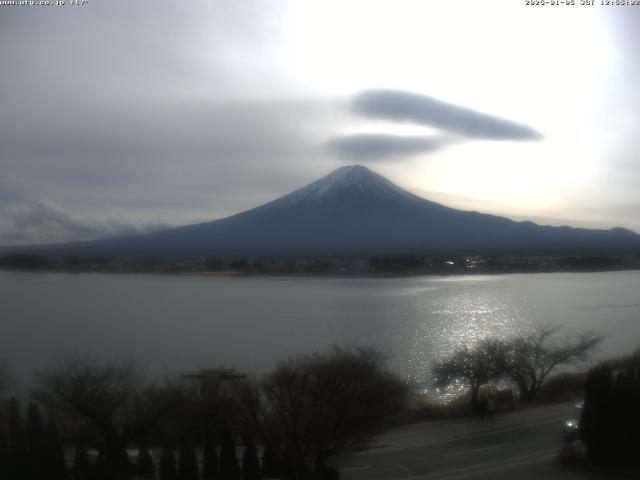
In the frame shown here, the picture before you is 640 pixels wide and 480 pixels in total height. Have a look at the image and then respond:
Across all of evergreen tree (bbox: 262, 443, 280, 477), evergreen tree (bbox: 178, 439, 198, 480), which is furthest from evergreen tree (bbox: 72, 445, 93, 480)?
evergreen tree (bbox: 262, 443, 280, 477)

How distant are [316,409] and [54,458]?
1892mm

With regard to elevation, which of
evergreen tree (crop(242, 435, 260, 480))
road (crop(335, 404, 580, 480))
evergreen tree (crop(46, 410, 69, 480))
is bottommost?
road (crop(335, 404, 580, 480))

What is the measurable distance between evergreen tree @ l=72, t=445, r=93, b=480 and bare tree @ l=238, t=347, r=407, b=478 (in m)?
1.31

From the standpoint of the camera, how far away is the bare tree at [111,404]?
4617mm

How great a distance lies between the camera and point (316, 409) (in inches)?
196

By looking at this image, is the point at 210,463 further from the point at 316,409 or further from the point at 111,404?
the point at 111,404

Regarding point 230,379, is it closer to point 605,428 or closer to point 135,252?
point 605,428

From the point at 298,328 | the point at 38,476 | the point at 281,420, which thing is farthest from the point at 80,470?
the point at 298,328

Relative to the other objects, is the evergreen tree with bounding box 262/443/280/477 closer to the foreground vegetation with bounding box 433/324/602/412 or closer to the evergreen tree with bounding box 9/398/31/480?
the evergreen tree with bounding box 9/398/31/480

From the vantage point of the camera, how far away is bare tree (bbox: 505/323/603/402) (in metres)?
8.19

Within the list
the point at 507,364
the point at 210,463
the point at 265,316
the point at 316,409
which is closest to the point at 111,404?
the point at 210,463

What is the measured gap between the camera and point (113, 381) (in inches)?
225

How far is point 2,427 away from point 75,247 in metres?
10.7

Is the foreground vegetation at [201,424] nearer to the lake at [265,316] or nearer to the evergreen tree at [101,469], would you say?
the evergreen tree at [101,469]
